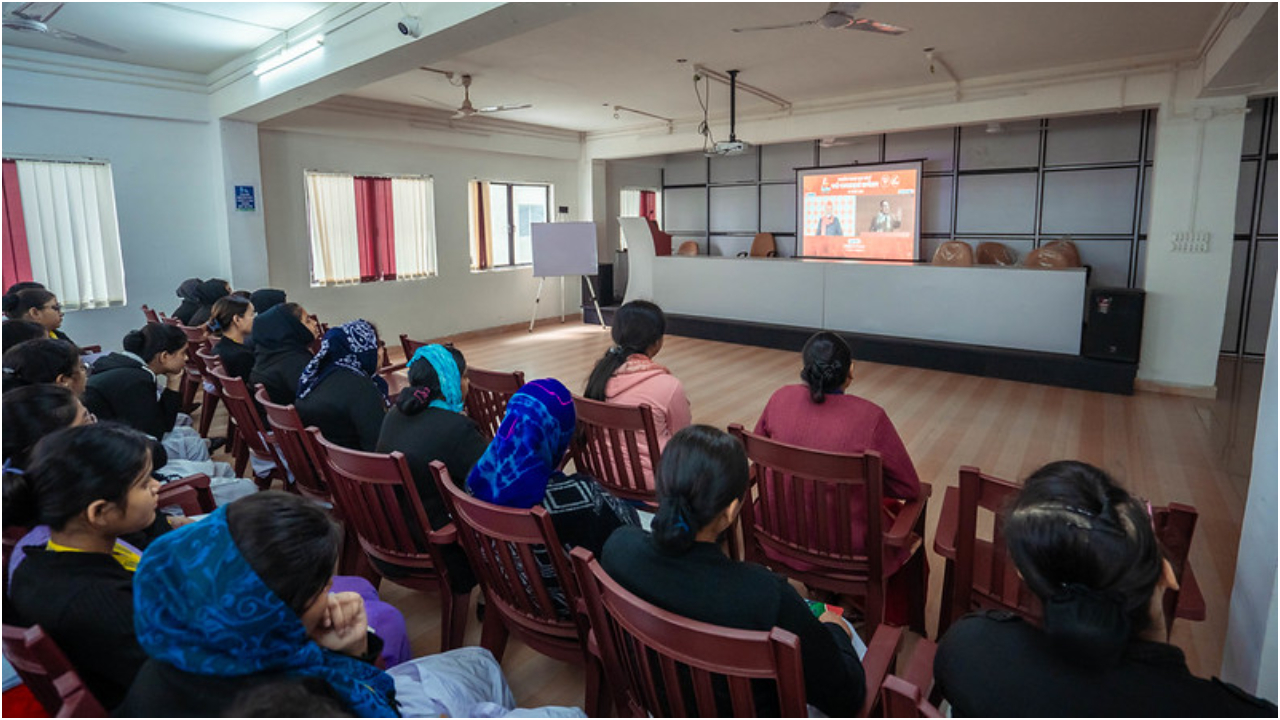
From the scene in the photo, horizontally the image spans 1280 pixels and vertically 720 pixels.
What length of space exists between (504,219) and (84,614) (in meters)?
8.41

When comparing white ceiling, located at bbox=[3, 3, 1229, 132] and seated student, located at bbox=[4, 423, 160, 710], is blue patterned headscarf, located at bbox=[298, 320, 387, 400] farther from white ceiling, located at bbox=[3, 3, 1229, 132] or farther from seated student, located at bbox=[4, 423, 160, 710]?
white ceiling, located at bbox=[3, 3, 1229, 132]

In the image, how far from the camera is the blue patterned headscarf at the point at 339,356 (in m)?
2.65

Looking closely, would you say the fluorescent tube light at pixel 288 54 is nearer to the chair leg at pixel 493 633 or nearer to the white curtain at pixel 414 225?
the white curtain at pixel 414 225

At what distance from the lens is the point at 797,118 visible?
782 centimetres

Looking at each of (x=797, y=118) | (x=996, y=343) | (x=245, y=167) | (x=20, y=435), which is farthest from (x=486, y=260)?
(x=20, y=435)

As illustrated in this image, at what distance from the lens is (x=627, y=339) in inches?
107

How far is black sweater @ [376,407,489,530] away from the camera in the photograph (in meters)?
2.08

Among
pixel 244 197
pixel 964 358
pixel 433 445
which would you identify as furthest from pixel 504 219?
pixel 433 445

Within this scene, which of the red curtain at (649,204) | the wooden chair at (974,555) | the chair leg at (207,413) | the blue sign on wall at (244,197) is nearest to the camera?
the wooden chair at (974,555)

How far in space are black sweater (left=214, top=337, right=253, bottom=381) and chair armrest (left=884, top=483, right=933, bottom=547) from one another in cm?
338

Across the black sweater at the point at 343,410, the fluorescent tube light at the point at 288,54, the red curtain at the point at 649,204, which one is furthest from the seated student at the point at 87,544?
the red curtain at the point at 649,204

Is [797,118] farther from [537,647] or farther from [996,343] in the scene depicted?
[537,647]

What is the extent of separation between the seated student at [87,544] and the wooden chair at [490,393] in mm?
1493

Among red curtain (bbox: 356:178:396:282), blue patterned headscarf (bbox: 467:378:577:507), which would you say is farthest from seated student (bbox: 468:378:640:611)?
red curtain (bbox: 356:178:396:282)
